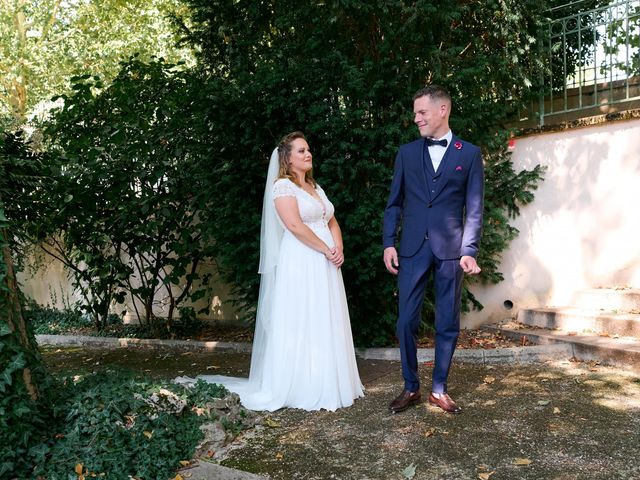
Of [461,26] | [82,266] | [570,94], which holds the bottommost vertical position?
[82,266]

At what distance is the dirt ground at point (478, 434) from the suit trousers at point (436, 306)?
0.30m

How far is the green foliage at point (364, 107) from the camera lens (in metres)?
5.79

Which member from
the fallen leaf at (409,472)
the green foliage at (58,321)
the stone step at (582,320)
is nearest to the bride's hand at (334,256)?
the fallen leaf at (409,472)

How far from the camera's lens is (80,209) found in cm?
743

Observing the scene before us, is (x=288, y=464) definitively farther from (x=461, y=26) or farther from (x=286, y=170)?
(x=461, y=26)

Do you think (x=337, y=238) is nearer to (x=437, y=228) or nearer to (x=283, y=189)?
(x=283, y=189)

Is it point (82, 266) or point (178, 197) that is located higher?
point (178, 197)

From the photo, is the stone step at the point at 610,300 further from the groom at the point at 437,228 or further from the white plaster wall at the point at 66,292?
the white plaster wall at the point at 66,292

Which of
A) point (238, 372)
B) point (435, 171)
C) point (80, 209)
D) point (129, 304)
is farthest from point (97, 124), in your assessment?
point (435, 171)

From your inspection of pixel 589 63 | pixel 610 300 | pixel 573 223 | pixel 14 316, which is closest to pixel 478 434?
pixel 14 316

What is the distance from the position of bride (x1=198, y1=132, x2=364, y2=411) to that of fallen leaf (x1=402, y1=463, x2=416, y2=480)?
120cm

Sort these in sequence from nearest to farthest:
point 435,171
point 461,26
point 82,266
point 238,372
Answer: point 435,171 → point 238,372 → point 461,26 → point 82,266

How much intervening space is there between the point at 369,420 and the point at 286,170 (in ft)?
6.81

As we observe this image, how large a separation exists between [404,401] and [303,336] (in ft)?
3.04
